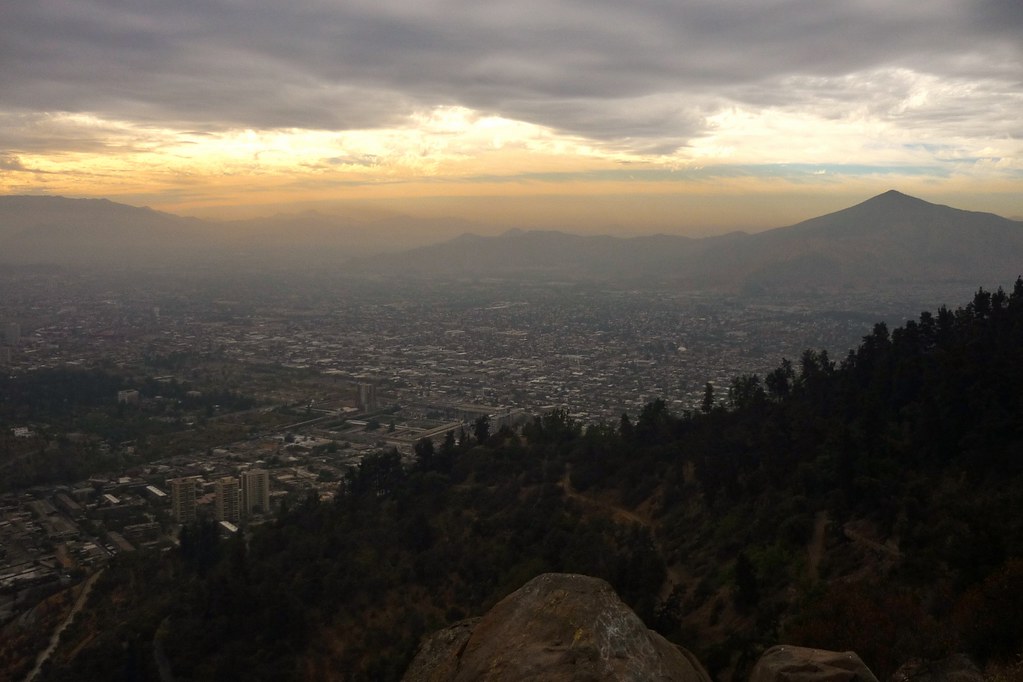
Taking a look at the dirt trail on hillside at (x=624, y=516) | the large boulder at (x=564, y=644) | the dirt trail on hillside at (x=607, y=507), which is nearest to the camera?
the large boulder at (x=564, y=644)

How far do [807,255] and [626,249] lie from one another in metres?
50.2

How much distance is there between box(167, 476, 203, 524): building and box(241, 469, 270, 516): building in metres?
1.67

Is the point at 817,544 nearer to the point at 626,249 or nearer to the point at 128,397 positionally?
the point at 128,397

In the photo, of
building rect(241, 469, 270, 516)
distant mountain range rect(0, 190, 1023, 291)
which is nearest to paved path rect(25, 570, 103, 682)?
building rect(241, 469, 270, 516)

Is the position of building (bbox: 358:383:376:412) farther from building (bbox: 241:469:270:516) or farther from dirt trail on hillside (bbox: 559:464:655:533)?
dirt trail on hillside (bbox: 559:464:655:533)

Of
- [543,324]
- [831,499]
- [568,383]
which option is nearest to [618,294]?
[543,324]

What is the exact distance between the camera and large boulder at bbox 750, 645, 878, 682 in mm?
4652

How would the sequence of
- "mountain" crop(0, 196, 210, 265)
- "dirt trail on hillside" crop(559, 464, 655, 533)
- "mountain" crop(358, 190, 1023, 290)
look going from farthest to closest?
"mountain" crop(0, 196, 210, 265), "mountain" crop(358, 190, 1023, 290), "dirt trail on hillside" crop(559, 464, 655, 533)

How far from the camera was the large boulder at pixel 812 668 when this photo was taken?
4.65 metres

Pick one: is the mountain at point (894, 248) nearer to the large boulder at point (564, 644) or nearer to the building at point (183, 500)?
the building at point (183, 500)

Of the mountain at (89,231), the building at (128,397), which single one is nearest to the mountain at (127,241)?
the mountain at (89,231)

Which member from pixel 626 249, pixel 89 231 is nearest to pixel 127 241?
pixel 89 231

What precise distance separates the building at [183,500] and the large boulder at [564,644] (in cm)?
2181

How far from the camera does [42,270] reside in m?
111
